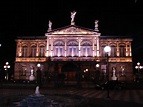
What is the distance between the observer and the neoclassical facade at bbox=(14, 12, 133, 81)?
6962 cm

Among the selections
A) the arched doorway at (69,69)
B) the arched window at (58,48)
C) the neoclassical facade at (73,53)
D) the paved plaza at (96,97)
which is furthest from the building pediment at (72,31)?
the paved plaza at (96,97)

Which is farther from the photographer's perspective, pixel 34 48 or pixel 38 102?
pixel 34 48

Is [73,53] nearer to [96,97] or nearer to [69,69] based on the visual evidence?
[69,69]

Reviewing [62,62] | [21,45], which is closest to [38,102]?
[62,62]

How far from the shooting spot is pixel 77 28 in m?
71.1

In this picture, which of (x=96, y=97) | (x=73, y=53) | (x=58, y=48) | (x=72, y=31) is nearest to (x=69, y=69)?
(x=73, y=53)

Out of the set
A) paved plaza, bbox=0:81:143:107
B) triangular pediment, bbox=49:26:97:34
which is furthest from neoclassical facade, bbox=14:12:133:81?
paved plaza, bbox=0:81:143:107

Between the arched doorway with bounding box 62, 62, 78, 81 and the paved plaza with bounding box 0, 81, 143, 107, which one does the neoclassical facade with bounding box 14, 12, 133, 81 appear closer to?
the arched doorway with bounding box 62, 62, 78, 81

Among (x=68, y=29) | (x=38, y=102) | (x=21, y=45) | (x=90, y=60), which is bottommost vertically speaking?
(x=38, y=102)

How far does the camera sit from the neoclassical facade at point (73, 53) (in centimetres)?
6962

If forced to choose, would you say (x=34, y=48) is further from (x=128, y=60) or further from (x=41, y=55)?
(x=128, y=60)

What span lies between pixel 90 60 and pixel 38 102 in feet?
181

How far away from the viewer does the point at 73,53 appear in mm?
A: 70688

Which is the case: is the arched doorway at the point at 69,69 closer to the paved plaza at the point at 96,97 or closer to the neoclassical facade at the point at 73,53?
the neoclassical facade at the point at 73,53
